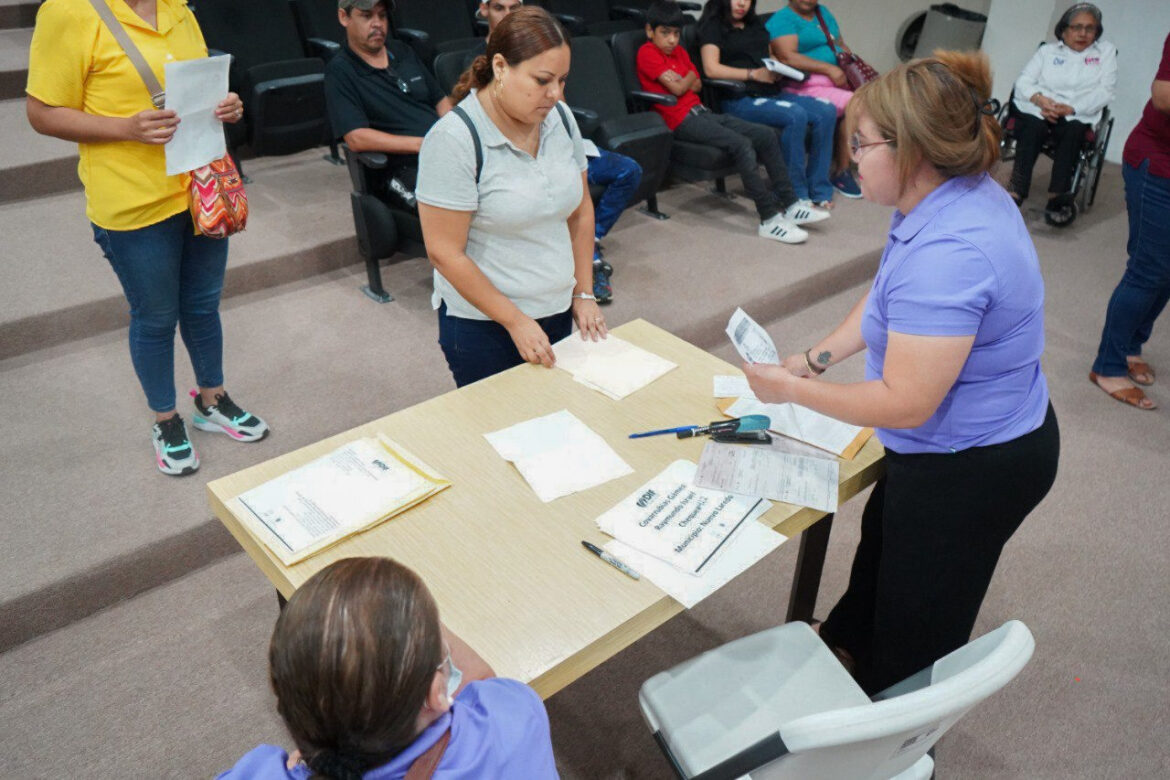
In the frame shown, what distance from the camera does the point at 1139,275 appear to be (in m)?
3.14

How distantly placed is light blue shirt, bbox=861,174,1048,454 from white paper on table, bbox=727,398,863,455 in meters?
0.22

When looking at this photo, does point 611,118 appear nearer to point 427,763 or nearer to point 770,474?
point 770,474

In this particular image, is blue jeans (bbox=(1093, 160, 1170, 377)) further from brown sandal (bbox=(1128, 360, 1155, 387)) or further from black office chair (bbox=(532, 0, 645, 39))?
black office chair (bbox=(532, 0, 645, 39))

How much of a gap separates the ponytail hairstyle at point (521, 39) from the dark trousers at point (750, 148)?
8.38 feet

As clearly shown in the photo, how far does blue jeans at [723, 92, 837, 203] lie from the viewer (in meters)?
4.49

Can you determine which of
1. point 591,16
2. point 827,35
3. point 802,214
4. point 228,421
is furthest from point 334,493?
point 591,16

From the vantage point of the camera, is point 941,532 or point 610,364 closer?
point 941,532

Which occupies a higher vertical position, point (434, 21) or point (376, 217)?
point (434, 21)

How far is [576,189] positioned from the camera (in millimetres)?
1974

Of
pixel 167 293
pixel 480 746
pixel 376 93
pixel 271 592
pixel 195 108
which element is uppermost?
pixel 195 108

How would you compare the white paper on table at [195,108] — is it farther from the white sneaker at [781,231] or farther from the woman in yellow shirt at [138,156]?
the white sneaker at [781,231]

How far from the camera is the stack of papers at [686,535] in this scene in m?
1.42

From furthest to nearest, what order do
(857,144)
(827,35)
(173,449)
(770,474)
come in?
(827,35)
(173,449)
(770,474)
(857,144)

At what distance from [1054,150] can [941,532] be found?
425cm
